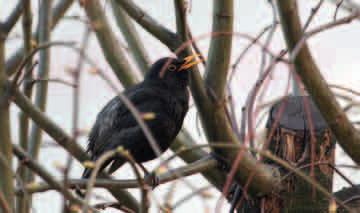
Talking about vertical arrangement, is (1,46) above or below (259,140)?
above

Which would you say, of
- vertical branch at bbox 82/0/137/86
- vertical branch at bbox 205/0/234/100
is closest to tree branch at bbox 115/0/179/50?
vertical branch at bbox 205/0/234/100

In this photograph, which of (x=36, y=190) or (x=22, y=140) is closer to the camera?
(x=36, y=190)

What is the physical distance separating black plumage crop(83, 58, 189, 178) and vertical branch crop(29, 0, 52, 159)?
0.54 m

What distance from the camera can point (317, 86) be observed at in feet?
11.2

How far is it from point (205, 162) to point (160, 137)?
2.51ft

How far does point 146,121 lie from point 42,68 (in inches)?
36.9

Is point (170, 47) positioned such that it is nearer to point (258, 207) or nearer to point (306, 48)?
point (306, 48)

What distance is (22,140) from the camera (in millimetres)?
3699

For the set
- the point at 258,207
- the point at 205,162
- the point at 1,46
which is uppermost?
the point at 1,46

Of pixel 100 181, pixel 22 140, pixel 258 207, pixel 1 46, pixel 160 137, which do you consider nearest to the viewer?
pixel 1 46

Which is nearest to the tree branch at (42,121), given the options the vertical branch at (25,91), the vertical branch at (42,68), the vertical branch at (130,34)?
the vertical branch at (25,91)

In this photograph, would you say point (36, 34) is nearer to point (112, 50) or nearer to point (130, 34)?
point (112, 50)

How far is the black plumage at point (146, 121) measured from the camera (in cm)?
453

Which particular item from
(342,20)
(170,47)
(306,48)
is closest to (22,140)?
(170,47)
